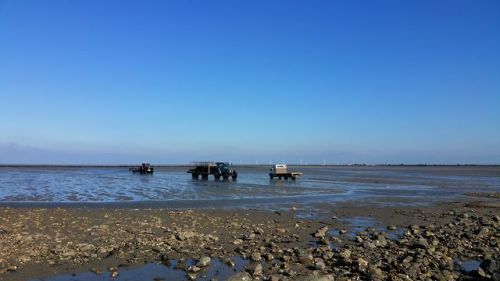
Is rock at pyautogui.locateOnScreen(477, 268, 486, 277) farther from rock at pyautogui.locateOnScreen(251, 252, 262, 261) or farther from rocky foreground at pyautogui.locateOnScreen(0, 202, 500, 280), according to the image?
rock at pyautogui.locateOnScreen(251, 252, 262, 261)

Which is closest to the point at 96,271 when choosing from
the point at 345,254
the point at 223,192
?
the point at 345,254

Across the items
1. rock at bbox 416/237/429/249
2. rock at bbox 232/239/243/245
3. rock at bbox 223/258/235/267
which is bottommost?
rock at bbox 223/258/235/267

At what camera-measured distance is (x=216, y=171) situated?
62.2m

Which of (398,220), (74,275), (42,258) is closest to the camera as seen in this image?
(74,275)

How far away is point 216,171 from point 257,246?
49.3 metres

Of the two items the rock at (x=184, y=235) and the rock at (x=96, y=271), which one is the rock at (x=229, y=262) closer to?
the rock at (x=184, y=235)

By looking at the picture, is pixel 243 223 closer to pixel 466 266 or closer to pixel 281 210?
pixel 281 210

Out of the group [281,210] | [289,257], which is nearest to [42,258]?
[289,257]

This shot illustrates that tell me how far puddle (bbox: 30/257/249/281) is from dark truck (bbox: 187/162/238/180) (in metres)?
48.7

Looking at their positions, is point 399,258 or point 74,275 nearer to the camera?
point 74,275

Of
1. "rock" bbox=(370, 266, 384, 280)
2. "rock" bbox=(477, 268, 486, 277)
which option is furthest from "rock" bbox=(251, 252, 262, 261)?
"rock" bbox=(477, 268, 486, 277)

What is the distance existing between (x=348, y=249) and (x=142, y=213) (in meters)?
11.4

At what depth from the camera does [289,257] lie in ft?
37.9

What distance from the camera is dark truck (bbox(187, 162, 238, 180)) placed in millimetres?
60319
